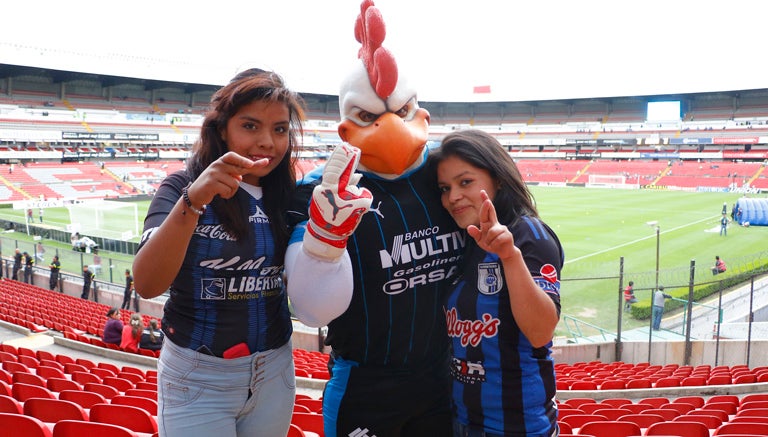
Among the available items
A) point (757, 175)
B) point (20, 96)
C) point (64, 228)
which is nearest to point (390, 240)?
point (64, 228)

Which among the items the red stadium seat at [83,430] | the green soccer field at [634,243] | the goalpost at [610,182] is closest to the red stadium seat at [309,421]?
the red stadium seat at [83,430]

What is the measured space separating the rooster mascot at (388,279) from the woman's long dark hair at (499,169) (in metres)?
0.24

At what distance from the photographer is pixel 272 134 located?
205 cm

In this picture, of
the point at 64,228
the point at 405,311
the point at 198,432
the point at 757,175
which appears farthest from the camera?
the point at 757,175

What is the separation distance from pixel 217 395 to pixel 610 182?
50.3 metres

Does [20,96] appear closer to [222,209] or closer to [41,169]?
[41,169]

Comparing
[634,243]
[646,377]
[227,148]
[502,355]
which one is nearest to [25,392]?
[227,148]

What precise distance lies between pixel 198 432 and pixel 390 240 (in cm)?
103

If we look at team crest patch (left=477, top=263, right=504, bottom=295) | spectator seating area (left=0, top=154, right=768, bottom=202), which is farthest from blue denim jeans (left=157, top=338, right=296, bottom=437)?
spectator seating area (left=0, top=154, right=768, bottom=202)

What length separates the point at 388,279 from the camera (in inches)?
88.5

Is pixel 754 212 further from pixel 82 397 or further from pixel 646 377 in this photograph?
pixel 82 397

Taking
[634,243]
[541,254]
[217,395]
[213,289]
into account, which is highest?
[541,254]

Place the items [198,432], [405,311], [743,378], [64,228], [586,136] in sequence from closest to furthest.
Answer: [198,432] → [405,311] → [743,378] → [64,228] → [586,136]

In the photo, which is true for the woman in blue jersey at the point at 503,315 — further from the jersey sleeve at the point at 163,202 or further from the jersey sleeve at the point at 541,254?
the jersey sleeve at the point at 163,202
